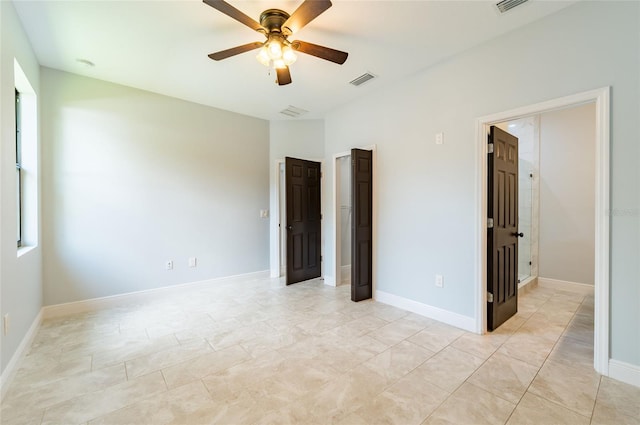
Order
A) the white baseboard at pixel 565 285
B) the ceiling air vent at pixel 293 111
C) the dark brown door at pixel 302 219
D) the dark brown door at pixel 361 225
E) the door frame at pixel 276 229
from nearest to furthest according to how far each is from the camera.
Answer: the dark brown door at pixel 361 225
the white baseboard at pixel 565 285
the ceiling air vent at pixel 293 111
the dark brown door at pixel 302 219
the door frame at pixel 276 229

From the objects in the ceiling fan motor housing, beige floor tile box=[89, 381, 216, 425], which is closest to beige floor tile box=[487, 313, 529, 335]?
beige floor tile box=[89, 381, 216, 425]

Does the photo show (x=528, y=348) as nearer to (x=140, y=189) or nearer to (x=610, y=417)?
(x=610, y=417)

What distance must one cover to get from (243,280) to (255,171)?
6.30 feet

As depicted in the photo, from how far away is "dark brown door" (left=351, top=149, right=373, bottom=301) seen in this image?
11.5 feet

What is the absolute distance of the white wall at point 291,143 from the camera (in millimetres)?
4891

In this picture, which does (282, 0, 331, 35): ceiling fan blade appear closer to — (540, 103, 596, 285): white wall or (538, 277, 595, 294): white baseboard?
(540, 103, 596, 285): white wall

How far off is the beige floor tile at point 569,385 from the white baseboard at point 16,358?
362 centimetres

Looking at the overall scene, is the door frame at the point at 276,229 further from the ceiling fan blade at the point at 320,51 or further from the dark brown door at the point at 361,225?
the ceiling fan blade at the point at 320,51

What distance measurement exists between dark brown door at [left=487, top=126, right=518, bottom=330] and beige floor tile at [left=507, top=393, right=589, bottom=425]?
1031 mm

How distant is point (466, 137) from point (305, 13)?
6.41ft

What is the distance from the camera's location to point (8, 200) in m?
2.01

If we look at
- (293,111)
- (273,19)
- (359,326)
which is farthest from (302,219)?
(273,19)

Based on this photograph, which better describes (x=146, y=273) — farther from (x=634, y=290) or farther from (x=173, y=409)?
(x=634, y=290)

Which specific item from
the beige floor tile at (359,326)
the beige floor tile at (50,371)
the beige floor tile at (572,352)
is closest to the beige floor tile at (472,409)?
the beige floor tile at (572,352)
